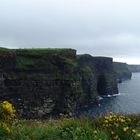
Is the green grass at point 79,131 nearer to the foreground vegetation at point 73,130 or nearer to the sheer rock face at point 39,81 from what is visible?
the foreground vegetation at point 73,130

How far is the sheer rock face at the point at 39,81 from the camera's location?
420 ft

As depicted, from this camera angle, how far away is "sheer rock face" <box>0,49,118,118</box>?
12812cm

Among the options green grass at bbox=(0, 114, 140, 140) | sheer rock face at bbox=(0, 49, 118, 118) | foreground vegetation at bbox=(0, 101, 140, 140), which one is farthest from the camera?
sheer rock face at bbox=(0, 49, 118, 118)

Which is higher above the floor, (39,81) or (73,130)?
(73,130)

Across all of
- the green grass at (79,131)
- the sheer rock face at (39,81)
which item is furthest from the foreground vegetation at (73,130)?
the sheer rock face at (39,81)

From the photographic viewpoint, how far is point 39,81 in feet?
444

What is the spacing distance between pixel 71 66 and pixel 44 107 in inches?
653

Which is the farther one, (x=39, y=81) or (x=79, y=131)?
(x=39, y=81)

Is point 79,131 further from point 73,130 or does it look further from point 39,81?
point 39,81

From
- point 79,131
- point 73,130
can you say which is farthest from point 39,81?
point 79,131

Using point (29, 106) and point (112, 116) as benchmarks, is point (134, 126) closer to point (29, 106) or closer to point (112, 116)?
point (112, 116)

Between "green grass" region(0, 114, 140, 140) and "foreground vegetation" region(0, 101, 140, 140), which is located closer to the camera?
"foreground vegetation" region(0, 101, 140, 140)

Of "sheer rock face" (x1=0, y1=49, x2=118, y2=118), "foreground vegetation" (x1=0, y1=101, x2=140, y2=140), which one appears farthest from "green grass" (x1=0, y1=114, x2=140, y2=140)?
"sheer rock face" (x1=0, y1=49, x2=118, y2=118)

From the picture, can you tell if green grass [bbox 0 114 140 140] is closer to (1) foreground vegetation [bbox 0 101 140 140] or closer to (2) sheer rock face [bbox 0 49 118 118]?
(1) foreground vegetation [bbox 0 101 140 140]
